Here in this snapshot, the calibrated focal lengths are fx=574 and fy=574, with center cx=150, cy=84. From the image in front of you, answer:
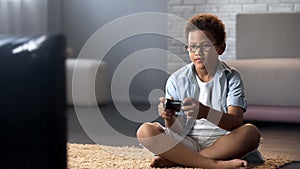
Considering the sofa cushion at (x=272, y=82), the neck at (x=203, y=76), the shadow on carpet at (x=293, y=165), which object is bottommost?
the shadow on carpet at (x=293, y=165)

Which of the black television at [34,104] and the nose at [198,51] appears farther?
the nose at [198,51]

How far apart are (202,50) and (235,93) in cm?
20

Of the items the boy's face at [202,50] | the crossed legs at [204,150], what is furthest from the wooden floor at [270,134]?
the boy's face at [202,50]

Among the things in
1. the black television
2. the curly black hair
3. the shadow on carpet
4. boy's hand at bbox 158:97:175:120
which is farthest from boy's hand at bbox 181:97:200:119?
the black television

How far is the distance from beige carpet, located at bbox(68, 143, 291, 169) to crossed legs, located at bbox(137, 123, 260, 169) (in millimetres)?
101

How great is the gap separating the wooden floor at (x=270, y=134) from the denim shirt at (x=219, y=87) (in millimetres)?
588

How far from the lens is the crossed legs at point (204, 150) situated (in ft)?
7.13

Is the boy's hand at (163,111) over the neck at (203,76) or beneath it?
beneath

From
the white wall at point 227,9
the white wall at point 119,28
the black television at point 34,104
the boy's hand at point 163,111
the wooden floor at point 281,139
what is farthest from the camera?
the white wall at point 119,28

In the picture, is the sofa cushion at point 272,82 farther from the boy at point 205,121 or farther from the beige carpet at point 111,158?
the boy at point 205,121

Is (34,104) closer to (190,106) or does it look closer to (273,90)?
(190,106)

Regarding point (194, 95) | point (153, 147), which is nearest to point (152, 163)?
point (153, 147)

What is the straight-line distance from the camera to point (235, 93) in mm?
2148

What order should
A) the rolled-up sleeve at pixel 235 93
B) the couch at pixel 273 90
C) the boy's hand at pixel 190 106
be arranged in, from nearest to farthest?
the boy's hand at pixel 190 106 → the rolled-up sleeve at pixel 235 93 → the couch at pixel 273 90
